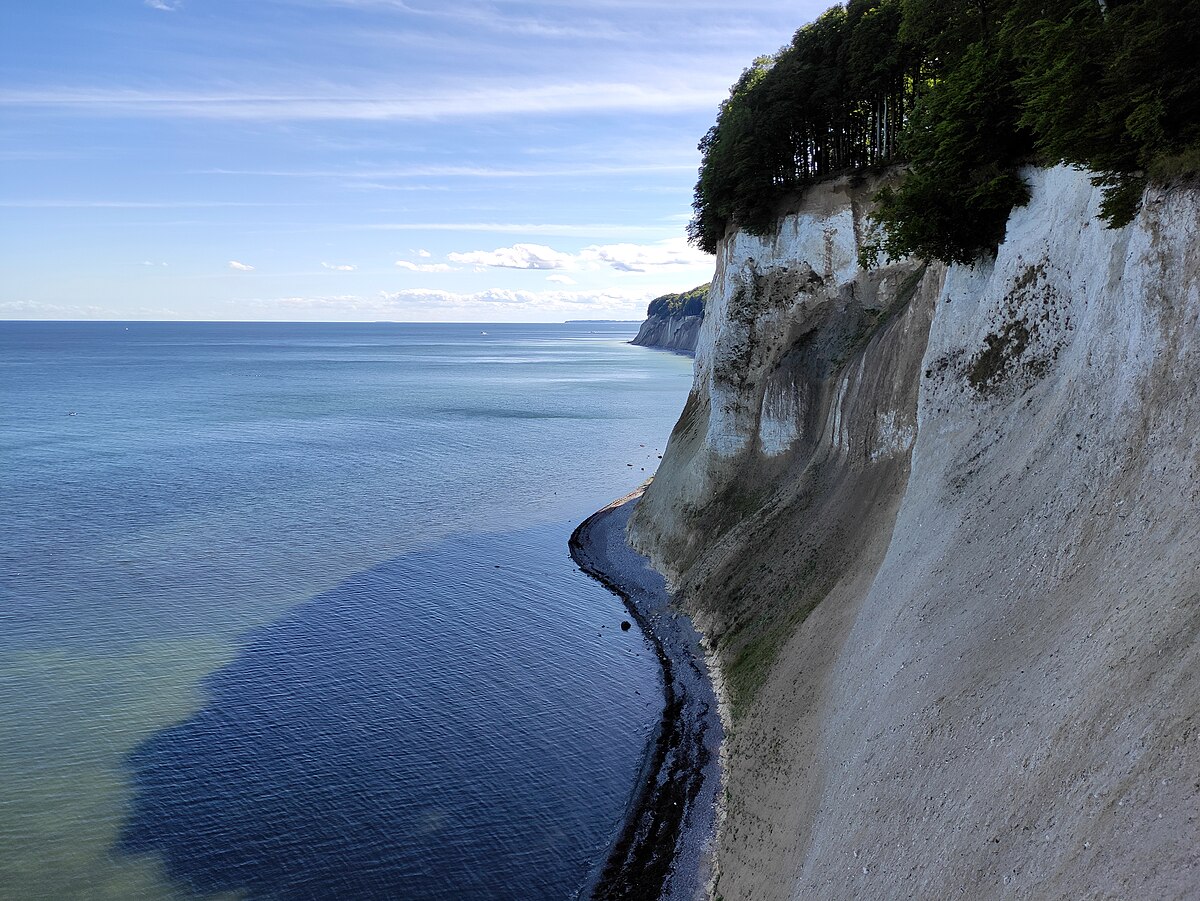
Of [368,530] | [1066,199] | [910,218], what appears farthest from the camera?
[368,530]

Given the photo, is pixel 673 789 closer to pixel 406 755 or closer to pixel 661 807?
pixel 661 807

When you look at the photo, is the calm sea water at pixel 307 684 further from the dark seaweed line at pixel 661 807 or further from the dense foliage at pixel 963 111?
the dense foliage at pixel 963 111

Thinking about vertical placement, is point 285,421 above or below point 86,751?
above

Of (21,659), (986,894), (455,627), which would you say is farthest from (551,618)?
(986,894)

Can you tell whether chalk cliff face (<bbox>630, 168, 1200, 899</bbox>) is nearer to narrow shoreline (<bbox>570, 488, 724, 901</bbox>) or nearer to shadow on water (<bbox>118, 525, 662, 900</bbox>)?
narrow shoreline (<bbox>570, 488, 724, 901</bbox>)

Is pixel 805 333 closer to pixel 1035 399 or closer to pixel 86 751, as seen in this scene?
pixel 1035 399

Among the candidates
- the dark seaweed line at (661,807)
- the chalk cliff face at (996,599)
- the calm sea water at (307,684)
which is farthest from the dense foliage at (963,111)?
the calm sea water at (307,684)
